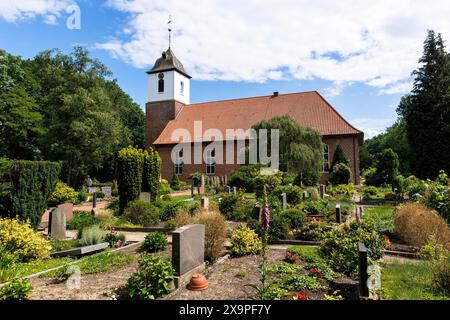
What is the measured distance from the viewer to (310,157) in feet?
74.0

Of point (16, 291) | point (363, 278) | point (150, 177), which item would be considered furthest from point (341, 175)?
point (16, 291)

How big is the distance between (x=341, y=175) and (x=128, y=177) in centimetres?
1645

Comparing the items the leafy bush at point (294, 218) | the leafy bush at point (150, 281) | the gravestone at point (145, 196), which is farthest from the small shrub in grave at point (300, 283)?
the gravestone at point (145, 196)

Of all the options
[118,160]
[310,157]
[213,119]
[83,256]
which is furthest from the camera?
[213,119]

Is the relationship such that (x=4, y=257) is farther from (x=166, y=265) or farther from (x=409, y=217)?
(x=409, y=217)

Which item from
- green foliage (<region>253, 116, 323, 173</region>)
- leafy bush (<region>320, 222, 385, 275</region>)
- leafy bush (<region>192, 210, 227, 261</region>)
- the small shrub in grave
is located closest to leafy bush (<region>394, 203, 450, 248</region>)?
leafy bush (<region>320, 222, 385, 275</region>)

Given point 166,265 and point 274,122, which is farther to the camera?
point 274,122

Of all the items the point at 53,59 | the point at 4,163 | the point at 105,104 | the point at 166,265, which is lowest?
the point at 166,265

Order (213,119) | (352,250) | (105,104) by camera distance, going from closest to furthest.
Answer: (352,250), (105,104), (213,119)

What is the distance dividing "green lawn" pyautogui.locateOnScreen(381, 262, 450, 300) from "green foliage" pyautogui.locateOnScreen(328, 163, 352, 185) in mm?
17735

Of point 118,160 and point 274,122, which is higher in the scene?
point 274,122

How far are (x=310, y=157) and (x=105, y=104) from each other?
66.9 feet

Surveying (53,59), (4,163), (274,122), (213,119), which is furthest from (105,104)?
(4,163)

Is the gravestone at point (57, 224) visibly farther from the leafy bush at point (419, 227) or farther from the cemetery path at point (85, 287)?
the leafy bush at point (419, 227)
